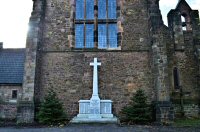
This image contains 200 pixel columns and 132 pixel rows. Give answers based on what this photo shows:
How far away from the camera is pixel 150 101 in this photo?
14859 mm

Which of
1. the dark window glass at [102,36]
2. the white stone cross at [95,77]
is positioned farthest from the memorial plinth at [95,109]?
the dark window glass at [102,36]

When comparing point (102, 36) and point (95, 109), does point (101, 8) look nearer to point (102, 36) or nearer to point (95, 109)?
point (102, 36)

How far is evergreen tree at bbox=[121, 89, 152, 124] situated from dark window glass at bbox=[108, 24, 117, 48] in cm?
354

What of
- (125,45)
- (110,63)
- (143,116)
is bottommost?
(143,116)

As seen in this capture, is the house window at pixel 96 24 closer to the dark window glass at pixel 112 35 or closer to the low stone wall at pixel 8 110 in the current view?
the dark window glass at pixel 112 35

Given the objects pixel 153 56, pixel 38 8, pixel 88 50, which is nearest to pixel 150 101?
pixel 153 56

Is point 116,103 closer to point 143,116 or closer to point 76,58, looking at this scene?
point 143,116

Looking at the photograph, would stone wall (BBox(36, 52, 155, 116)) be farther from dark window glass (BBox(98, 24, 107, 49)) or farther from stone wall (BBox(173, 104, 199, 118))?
stone wall (BBox(173, 104, 199, 118))

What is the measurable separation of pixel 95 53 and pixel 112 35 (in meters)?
1.64

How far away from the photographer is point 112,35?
16.0 m

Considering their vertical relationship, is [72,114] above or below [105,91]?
below

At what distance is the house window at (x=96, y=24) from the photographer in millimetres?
15867

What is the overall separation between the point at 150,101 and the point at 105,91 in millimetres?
2723

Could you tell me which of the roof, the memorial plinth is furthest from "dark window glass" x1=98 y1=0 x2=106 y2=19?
the roof
